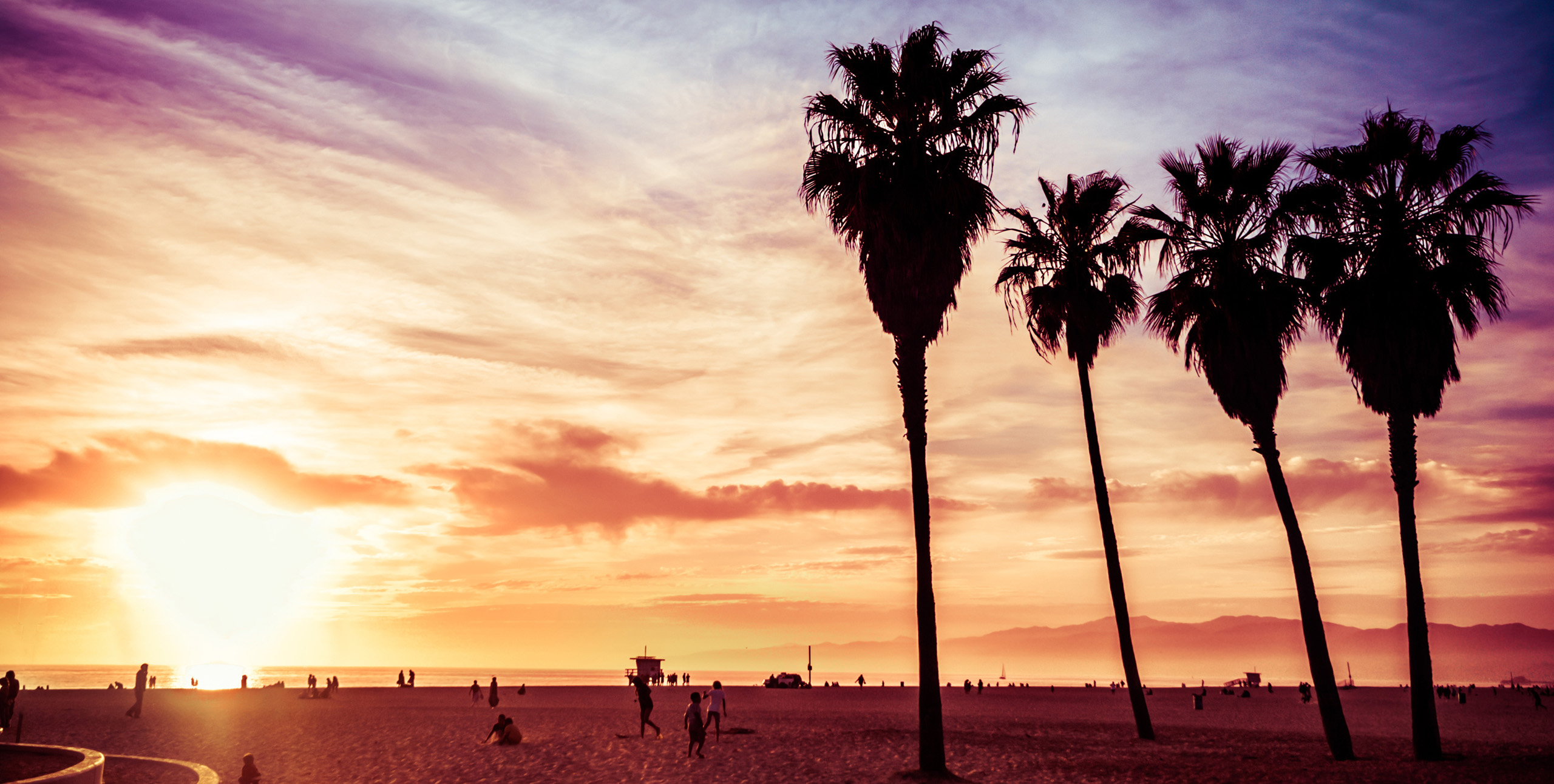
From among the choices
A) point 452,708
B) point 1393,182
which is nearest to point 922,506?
point 1393,182

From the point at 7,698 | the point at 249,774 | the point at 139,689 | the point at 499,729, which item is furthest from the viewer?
the point at 139,689

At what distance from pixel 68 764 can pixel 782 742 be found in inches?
773

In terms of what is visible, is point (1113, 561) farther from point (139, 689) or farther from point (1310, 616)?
point (139, 689)

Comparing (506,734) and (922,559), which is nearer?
(922,559)

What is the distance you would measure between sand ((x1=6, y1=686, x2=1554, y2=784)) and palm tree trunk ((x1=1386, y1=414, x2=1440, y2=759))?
80 centimetres

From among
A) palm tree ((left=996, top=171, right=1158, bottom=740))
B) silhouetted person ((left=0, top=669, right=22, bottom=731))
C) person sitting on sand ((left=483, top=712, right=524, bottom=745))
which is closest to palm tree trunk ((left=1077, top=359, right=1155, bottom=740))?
palm tree ((left=996, top=171, right=1158, bottom=740))

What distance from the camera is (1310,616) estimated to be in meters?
23.5

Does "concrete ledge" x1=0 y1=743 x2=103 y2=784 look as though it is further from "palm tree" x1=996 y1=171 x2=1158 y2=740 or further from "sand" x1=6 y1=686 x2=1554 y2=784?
"palm tree" x1=996 y1=171 x2=1158 y2=740

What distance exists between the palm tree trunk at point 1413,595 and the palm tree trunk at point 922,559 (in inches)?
450

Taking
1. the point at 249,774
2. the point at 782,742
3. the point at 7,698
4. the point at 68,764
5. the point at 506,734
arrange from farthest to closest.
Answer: the point at 506,734, the point at 7,698, the point at 782,742, the point at 249,774, the point at 68,764

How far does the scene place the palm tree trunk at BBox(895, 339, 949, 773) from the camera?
20.8 meters

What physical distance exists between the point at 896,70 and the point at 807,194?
3.77m

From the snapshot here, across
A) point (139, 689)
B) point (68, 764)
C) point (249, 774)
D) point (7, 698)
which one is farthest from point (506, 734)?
point (139, 689)

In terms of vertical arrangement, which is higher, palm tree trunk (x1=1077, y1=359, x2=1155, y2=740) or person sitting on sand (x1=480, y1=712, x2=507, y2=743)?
palm tree trunk (x1=1077, y1=359, x2=1155, y2=740)
